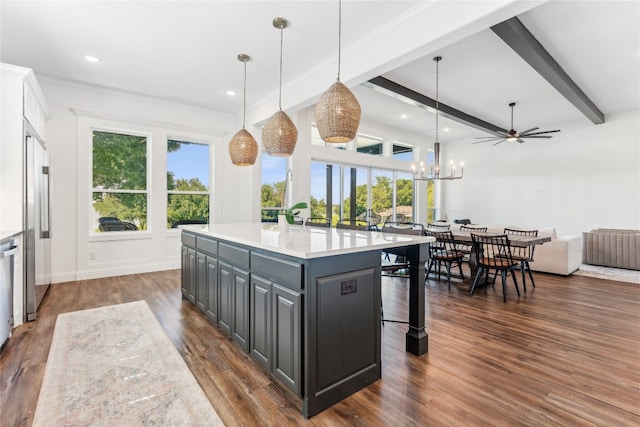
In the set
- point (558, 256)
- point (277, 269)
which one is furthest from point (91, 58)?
point (558, 256)

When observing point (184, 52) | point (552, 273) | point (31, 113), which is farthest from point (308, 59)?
point (552, 273)

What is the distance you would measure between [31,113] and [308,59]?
3.21 metres

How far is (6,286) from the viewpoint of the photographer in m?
2.65

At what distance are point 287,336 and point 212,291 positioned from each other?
52.0 inches

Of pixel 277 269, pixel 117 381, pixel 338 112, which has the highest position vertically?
pixel 338 112

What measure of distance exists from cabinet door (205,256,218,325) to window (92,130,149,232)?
3.15 metres

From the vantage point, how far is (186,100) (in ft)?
17.9

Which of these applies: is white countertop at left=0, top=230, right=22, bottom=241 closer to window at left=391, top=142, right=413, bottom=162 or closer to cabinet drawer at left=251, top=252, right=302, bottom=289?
cabinet drawer at left=251, top=252, right=302, bottom=289

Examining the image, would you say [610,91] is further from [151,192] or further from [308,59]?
[151,192]

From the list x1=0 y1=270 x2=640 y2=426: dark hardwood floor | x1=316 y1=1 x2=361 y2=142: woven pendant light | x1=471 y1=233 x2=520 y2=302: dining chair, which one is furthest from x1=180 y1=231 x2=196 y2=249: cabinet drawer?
x1=471 y1=233 x2=520 y2=302: dining chair

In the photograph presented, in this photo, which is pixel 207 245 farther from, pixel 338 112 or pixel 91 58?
pixel 91 58

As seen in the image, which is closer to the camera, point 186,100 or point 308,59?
point 308,59

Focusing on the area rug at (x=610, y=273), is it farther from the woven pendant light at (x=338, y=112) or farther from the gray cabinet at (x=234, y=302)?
the gray cabinet at (x=234, y=302)

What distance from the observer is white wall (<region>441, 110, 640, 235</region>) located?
266 inches
